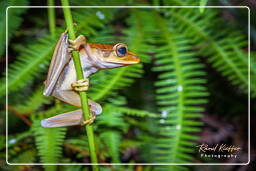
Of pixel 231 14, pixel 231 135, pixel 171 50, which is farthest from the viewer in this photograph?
pixel 231 135

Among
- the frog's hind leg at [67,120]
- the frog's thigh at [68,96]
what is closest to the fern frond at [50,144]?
the frog's hind leg at [67,120]

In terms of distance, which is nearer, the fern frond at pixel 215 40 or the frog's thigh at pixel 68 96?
the frog's thigh at pixel 68 96

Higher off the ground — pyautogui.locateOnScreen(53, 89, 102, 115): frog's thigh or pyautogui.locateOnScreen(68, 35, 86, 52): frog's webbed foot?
pyautogui.locateOnScreen(68, 35, 86, 52): frog's webbed foot

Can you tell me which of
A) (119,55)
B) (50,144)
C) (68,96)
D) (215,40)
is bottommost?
(50,144)

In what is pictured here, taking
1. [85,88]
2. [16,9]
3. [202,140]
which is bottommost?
[202,140]

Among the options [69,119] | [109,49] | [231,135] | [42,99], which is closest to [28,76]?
[42,99]

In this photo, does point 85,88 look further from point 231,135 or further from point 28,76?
point 231,135

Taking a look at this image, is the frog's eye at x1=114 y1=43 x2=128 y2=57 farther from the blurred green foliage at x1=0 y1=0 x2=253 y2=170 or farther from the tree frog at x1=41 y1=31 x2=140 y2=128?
the blurred green foliage at x1=0 y1=0 x2=253 y2=170

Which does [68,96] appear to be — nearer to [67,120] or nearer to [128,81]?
[67,120]

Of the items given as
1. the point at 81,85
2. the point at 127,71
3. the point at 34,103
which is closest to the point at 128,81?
the point at 127,71

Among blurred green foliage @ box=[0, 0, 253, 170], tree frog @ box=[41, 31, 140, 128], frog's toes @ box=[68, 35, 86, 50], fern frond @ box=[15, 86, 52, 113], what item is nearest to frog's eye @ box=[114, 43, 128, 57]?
tree frog @ box=[41, 31, 140, 128]

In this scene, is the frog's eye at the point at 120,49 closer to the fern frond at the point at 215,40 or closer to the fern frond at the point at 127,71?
the fern frond at the point at 127,71
